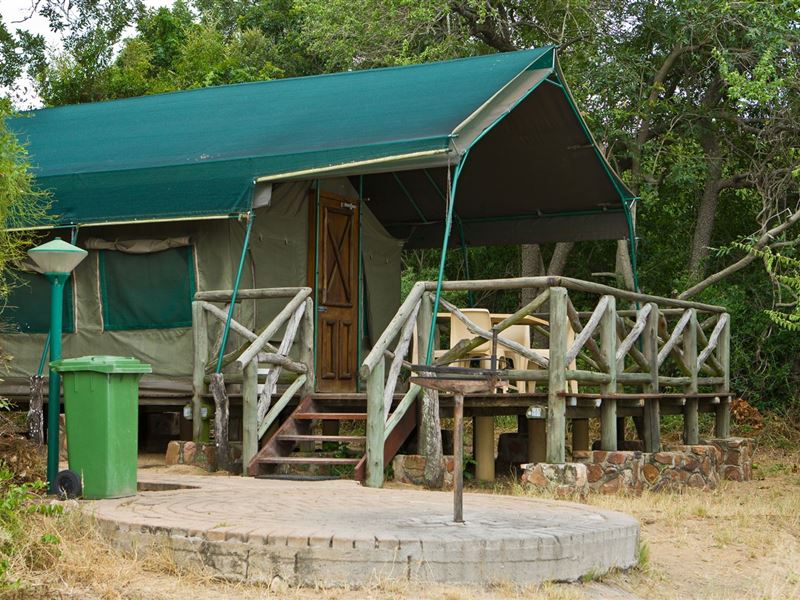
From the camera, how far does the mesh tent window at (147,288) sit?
11.5 metres

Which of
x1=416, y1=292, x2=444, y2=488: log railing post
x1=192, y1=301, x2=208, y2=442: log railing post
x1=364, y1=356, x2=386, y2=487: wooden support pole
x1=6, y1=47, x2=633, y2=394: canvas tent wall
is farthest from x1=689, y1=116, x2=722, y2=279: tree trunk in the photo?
x1=364, y1=356, x2=386, y2=487: wooden support pole

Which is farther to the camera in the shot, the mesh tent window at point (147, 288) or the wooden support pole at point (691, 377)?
the wooden support pole at point (691, 377)

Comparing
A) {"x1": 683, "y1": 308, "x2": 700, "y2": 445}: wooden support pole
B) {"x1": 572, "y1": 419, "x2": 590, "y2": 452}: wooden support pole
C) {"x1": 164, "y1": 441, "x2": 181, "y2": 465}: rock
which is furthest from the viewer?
{"x1": 683, "y1": 308, "x2": 700, "y2": 445}: wooden support pole

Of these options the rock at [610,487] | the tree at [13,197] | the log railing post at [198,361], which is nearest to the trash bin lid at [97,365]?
the tree at [13,197]

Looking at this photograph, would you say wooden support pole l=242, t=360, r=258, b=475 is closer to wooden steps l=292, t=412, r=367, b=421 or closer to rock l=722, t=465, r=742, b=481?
wooden steps l=292, t=412, r=367, b=421

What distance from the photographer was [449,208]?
9516 millimetres

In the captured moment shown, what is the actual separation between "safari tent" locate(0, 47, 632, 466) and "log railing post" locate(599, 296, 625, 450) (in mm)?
1744

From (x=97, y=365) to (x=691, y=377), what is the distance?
21.7ft

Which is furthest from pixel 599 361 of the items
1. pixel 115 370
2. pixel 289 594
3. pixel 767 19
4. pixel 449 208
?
pixel 767 19

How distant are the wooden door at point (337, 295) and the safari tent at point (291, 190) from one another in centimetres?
2

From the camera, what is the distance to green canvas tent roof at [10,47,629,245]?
1026 cm

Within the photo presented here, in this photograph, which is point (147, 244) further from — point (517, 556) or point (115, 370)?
point (517, 556)

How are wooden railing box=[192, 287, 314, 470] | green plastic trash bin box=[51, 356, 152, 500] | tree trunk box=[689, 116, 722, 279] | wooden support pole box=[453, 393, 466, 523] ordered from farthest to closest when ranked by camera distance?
tree trunk box=[689, 116, 722, 279] → wooden railing box=[192, 287, 314, 470] → green plastic trash bin box=[51, 356, 152, 500] → wooden support pole box=[453, 393, 466, 523]

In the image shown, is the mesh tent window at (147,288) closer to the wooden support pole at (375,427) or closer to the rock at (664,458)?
the wooden support pole at (375,427)
